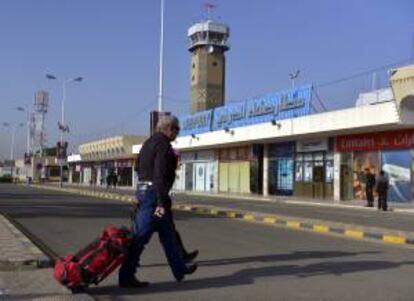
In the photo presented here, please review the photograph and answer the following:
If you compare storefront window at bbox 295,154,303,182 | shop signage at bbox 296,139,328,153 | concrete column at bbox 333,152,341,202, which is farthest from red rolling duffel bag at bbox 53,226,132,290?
storefront window at bbox 295,154,303,182

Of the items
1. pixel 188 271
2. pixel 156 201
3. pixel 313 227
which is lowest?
pixel 188 271

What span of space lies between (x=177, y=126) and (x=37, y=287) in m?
2.57

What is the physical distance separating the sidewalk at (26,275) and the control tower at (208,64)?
106698 mm

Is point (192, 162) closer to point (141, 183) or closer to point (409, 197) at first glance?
point (409, 197)

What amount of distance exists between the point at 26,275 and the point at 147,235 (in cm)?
178

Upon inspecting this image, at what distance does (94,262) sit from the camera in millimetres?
8555

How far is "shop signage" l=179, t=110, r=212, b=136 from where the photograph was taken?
202 feet

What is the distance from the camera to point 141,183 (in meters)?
9.34

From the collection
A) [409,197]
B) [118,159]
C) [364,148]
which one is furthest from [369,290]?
[118,159]

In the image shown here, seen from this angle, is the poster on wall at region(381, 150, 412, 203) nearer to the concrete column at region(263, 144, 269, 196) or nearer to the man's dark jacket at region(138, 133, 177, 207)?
the concrete column at region(263, 144, 269, 196)

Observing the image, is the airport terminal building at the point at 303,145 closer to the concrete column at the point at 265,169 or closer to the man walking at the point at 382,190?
the concrete column at the point at 265,169

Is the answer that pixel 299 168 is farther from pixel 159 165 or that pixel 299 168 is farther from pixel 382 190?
pixel 159 165

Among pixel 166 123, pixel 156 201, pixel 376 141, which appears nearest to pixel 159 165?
pixel 156 201

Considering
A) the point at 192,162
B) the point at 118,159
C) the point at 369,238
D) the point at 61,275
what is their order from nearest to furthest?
the point at 61,275 < the point at 369,238 < the point at 192,162 < the point at 118,159
